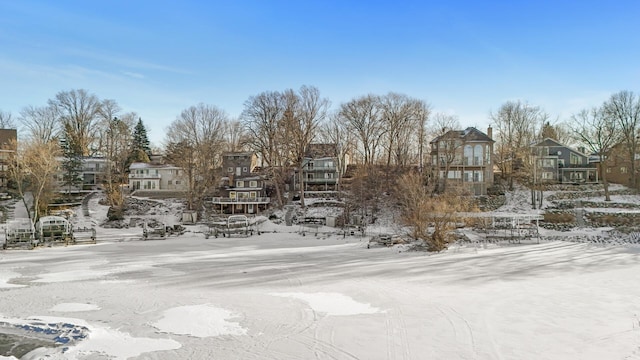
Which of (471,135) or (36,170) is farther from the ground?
(471,135)

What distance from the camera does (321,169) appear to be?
54.0 meters

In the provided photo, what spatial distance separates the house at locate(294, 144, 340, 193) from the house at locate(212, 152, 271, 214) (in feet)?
19.4

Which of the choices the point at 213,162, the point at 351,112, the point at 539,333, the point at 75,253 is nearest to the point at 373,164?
the point at 351,112

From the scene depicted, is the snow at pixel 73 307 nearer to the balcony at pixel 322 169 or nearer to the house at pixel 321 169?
the house at pixel 321 169

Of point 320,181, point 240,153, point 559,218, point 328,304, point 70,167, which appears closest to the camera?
point 328,304

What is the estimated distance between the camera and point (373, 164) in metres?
49.2

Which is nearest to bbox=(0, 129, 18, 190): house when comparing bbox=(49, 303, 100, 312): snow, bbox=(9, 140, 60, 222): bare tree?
bbox=(9, 140, 60, 222): bare tree

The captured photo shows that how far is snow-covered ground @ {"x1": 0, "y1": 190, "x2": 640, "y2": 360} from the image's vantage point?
36.4 ft

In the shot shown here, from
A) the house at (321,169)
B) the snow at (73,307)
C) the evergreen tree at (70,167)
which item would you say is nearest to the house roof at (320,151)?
the house at (321,169)

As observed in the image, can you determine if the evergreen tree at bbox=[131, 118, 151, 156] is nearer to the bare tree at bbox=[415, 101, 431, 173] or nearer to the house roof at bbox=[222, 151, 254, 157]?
the house roof at bbox=[222, 151, 254, 157]

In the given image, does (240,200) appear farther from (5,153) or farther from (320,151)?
(5,153)

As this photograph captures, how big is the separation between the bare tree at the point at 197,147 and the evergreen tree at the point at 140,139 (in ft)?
47.5

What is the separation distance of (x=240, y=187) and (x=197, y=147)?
6546 mm

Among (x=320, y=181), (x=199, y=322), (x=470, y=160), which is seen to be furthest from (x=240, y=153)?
(x=199, y=322)
